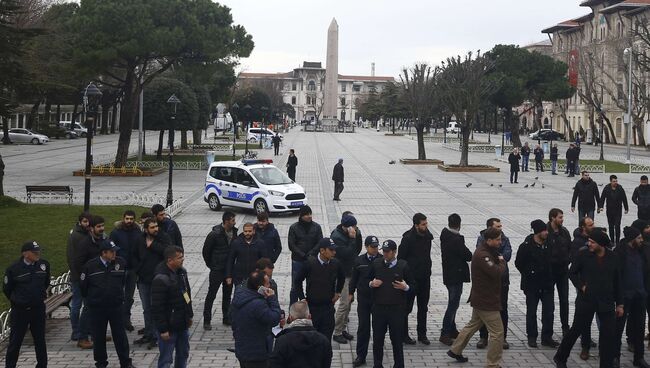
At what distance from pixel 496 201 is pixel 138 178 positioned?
1517 centimetres

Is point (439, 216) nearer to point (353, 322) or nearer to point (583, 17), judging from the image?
point (353, 322)

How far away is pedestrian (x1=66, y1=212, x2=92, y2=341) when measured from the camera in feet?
29.8

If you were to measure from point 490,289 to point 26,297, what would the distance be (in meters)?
4.86

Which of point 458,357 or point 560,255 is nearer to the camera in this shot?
point 458,357

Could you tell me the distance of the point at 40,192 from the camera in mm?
22250

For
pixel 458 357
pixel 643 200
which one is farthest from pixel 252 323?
pixel 643 200

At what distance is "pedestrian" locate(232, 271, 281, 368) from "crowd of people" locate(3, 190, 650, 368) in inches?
0.4

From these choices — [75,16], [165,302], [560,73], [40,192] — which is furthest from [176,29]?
[560,73]

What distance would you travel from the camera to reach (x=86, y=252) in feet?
29.6

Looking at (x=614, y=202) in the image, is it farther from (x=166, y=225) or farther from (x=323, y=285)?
(x=166, y=225)

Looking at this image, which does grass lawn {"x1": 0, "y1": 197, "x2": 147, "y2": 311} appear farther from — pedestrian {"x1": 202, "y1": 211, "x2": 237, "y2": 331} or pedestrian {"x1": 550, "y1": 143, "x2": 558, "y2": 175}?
pedestrian {"x1": 550, "y1": 143, "x2": 558, "y2": 175}

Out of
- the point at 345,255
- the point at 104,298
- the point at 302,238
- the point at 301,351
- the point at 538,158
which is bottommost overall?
the point at 104,298

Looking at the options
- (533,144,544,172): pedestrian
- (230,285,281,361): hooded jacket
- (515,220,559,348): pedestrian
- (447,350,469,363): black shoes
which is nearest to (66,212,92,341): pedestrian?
(230,285,281,361): hooded jacket

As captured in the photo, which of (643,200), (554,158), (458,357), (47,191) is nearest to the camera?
(458,357)
